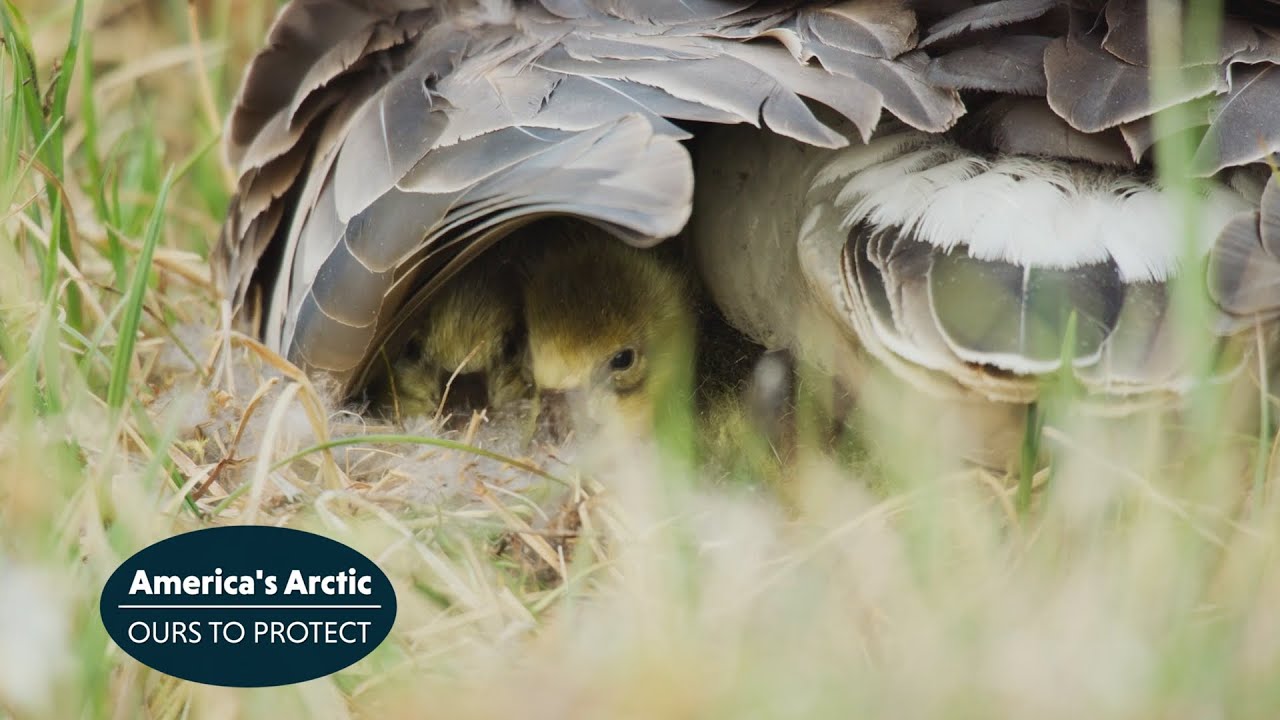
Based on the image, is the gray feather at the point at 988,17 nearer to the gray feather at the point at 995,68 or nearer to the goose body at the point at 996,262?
the gray feather at the point at 995,68

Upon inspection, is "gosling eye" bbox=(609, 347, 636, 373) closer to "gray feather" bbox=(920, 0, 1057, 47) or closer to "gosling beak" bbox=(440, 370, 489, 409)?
"gosling beak" bbox=(440, 370, 489, 409)

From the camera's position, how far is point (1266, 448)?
5.51ft

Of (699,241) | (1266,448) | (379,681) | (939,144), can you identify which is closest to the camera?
(379,681)

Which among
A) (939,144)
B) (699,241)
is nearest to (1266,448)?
(939,144)

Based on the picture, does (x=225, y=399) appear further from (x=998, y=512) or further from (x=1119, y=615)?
(x=1119, y=615)

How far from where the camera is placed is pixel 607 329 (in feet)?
7.84

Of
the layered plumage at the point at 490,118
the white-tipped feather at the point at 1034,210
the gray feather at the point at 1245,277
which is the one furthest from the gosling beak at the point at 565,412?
the gray feather at the point at 1245,277

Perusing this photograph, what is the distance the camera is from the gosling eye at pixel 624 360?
2402 mm

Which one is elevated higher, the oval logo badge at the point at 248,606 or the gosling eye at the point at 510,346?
the oval logo badge at the point at 248,606

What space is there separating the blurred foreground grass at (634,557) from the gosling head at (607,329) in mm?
287

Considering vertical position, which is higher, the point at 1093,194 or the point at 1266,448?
the point at 1093,194

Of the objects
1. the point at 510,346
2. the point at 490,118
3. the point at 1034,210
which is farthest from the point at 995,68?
the point at 510,346

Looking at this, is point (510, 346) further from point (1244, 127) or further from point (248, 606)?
point (1244, 127)

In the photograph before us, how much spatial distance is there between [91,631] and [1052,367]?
106 cm
